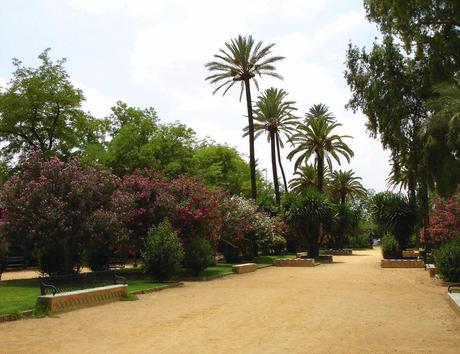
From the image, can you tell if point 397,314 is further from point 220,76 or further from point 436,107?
point 220,76

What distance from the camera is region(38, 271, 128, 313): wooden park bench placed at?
12401 millimetres

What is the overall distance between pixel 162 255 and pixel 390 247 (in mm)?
21046

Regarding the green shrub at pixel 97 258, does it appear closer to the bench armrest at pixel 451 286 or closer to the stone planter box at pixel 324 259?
the bench armrest at pixel 451 286

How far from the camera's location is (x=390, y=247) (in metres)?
35.8

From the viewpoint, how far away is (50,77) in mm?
37406

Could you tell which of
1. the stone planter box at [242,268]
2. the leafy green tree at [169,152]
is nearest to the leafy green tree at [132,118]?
the leafy green tree at [169,152]

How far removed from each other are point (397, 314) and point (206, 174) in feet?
126

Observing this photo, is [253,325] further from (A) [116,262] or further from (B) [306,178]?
(B) [306,178]

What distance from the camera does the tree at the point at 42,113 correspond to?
36.0 metres

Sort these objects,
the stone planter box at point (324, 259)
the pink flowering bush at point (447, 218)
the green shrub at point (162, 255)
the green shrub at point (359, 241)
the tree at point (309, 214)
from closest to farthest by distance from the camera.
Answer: the green shrub at point (162, 255)
the pink flowering bush at point (447, 218)
the tree at point (309, 214)
the stone planter box at point (324, 259)
the green shrub at point (359, 241)

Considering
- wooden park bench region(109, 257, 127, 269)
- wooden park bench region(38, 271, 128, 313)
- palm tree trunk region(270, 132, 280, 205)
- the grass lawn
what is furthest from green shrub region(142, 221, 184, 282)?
palm tree trunk region(270, 132, 280, 205)

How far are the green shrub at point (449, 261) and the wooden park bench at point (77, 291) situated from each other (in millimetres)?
11279

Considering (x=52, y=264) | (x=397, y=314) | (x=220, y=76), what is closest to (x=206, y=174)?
(x=220, y=76)

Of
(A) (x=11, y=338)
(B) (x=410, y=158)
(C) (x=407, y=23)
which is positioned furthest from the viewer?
(B) (x=410, y=158)
